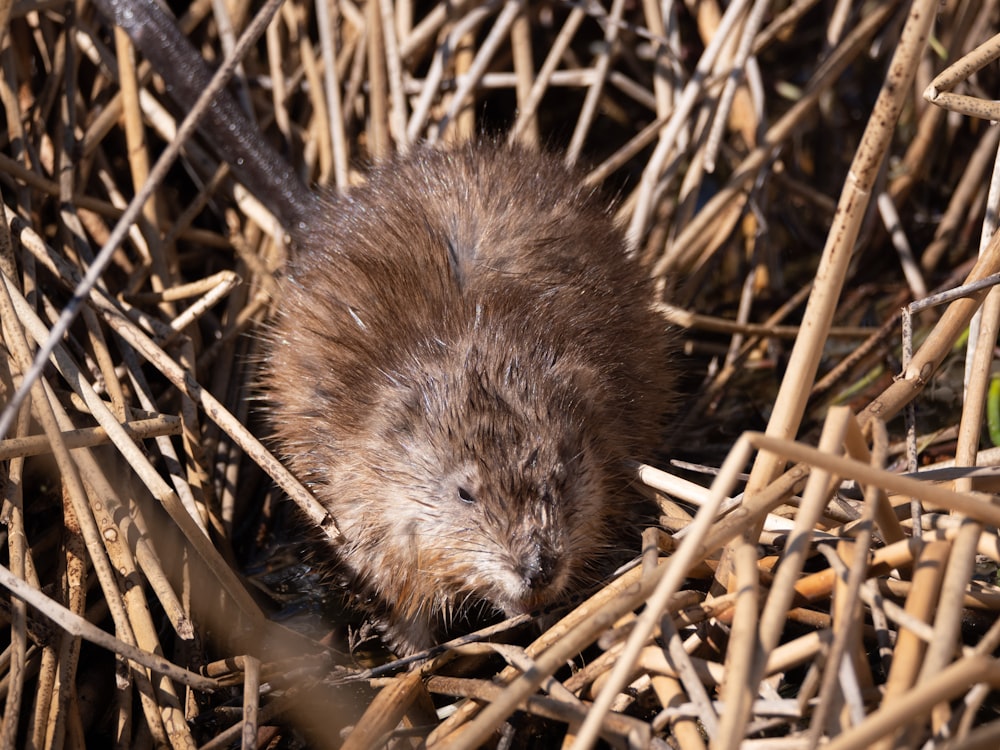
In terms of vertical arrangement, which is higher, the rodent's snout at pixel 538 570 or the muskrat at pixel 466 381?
the muskrat at pixel 466 381

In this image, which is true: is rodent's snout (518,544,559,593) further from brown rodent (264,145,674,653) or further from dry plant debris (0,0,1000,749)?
dry plant debris (0,0,1000,749)

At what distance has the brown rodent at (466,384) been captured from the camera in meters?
2.90

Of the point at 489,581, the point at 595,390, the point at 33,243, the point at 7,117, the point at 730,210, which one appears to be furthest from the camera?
the point at 730,210

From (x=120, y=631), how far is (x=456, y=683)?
0.95m

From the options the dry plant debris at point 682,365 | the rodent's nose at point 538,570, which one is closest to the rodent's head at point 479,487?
the rodent's nose at point 538,570

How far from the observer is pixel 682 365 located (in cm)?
415

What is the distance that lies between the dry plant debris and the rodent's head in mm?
171

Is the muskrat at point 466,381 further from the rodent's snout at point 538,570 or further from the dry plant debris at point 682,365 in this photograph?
the dry plant debris at point 682,365

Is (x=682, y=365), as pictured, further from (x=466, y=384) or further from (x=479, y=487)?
(x=479, y=487)

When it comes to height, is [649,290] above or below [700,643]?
above

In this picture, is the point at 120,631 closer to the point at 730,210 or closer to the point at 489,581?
the point at 489,581

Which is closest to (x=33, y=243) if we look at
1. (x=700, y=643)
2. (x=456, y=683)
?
(x=456, y=683)

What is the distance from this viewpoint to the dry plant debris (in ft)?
7.60

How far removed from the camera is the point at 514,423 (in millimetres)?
2936
